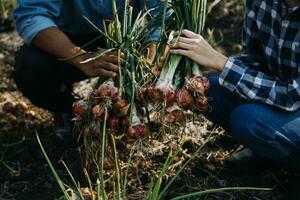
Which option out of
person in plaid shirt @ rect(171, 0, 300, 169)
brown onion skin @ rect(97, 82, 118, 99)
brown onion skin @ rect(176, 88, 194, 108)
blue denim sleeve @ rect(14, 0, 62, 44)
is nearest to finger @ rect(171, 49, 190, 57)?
person in plaid shirt @ rect(171, 0, 300, 169)

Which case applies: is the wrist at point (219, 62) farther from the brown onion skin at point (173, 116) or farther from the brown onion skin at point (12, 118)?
the brown onion skin at point (12, 118)

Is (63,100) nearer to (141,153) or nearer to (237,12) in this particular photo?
(141,153)

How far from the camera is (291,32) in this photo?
1.81m

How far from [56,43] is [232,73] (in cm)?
61

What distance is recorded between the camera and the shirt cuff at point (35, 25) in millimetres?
2010

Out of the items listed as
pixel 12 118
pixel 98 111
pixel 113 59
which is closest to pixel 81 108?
pixel 98 111

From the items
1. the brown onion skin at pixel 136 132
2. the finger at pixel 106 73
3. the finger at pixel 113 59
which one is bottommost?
the brown onion skin at pixel 136 132

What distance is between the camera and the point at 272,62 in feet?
6.39

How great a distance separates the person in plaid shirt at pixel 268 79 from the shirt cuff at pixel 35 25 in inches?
19.1

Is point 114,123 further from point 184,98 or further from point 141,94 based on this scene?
point 184,98

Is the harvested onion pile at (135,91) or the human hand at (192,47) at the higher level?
the human hand at (192,47)

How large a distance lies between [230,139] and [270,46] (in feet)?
1.77

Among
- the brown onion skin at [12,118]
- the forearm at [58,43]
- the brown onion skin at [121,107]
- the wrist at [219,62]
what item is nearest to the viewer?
the brown onion skin at [121,107]

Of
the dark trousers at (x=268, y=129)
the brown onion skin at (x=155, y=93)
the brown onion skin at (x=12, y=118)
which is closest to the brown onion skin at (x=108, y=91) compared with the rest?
the brown onion skin at (x=155, y=93)
